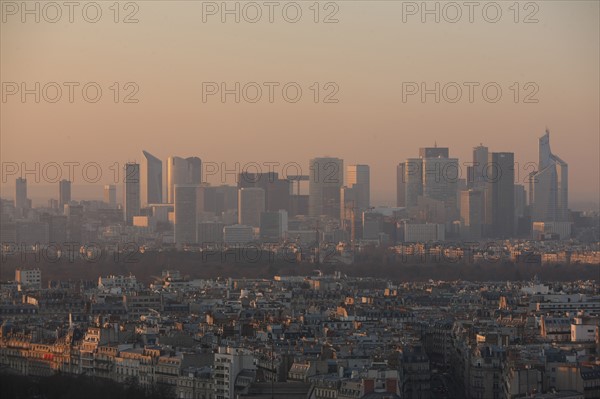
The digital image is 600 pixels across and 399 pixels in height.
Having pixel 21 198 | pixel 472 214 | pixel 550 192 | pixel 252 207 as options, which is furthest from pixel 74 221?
pixel 550 192

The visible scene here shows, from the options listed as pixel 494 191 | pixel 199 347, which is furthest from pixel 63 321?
pixel 494 191

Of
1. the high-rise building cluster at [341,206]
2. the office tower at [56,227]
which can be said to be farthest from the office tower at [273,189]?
the office tower at [56,227]

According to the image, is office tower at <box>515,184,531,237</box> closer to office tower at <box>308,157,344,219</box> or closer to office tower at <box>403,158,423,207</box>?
office tower at <box>403,158,423,207</box>

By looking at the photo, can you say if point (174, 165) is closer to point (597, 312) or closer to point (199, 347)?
point (597, 312)

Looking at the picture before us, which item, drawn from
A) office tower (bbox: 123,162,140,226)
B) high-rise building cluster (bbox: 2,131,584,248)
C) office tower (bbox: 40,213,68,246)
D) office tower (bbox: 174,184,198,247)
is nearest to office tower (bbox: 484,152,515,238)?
high-rise building cluster (bbox: 2,131,584,248)

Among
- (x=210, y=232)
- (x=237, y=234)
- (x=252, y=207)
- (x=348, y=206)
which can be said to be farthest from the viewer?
(x=348, y=206)

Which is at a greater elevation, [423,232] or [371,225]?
[371,225]

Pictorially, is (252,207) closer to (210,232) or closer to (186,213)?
(186,213)
